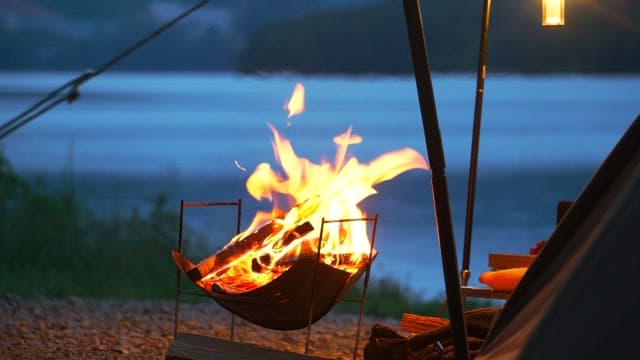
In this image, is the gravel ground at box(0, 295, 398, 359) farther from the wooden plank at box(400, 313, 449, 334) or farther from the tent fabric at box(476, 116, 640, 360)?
the tent fabric at box(476, 116, 640, 360)

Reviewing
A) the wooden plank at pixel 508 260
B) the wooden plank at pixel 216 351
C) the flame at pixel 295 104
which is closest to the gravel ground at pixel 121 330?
the wooden plank at pixel 508 260

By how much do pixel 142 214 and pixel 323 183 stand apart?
260 cm

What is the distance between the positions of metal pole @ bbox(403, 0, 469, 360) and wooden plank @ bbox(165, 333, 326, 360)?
41cm

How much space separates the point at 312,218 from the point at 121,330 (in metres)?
1.32

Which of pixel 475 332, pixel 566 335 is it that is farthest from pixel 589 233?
pixel 475 332

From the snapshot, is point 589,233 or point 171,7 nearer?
point 589,233

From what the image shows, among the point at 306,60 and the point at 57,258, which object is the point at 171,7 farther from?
the point at 57,258

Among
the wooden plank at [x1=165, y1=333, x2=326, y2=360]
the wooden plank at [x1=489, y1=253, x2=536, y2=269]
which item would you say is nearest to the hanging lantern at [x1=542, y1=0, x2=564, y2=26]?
the wooden plank at [x1=489, y1=253, x2=536, y2=269]

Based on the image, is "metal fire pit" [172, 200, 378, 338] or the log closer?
"metal fire pit" [172, 200, 378, 338]

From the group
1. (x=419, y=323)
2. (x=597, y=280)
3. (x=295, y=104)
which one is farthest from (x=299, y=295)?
(x=597, y=280)

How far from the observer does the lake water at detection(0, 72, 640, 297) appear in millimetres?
5664

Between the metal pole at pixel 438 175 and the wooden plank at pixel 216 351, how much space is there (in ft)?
1.34

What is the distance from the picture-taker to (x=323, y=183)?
2775 millimetres

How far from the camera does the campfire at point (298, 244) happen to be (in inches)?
95.7
